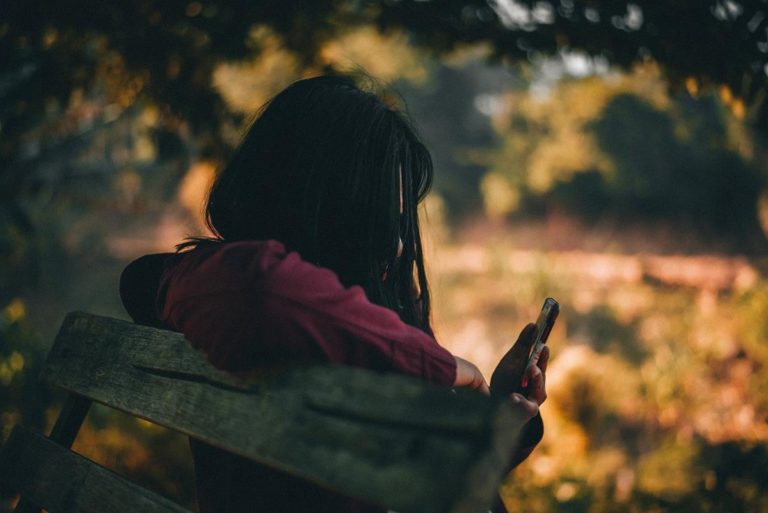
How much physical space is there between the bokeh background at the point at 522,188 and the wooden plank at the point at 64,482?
2.24 feet

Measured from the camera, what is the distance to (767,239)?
48.9ft

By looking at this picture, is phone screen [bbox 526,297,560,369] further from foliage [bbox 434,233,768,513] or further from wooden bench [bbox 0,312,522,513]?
foliage [bbox 434,233,768,513]

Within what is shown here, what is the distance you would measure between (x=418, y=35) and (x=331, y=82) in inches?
104

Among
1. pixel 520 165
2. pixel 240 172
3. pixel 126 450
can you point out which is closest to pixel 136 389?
pixel 240 172

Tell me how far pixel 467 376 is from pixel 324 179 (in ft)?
1.48

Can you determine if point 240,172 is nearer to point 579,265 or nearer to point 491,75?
point 579,265

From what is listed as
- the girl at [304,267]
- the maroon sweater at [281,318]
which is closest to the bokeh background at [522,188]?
the girl at [304,267]

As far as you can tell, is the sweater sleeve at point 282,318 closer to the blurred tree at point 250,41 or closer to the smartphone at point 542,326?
the smartphone at point 542,326

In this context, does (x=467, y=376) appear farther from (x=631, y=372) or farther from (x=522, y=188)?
(x=522, y=188)

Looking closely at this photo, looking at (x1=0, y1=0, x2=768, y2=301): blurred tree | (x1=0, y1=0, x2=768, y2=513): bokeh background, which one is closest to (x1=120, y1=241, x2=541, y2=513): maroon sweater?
(x1=0, y1=0, x2=768, y2=513): bokeh background

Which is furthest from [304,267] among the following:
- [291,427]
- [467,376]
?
[467,376]

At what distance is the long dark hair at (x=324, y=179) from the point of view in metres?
1.08

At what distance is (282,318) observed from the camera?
2.59ft

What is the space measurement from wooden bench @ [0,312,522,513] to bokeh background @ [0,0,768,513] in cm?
65
